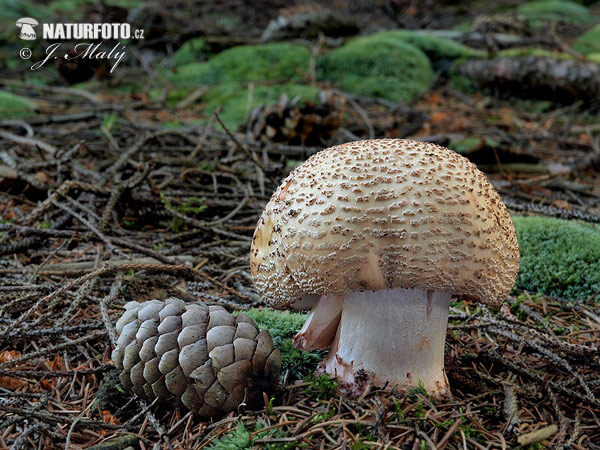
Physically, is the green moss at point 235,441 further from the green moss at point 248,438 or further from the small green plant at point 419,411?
the small green plant at point 419,411

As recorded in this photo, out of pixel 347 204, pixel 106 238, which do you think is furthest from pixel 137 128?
pixel 347 204

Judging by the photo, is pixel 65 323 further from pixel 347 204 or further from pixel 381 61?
pixel 381 61

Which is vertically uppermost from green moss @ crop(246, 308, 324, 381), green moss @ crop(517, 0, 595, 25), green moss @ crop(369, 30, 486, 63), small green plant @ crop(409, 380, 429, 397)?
green moss @ crop(517, 0, 595, 25)

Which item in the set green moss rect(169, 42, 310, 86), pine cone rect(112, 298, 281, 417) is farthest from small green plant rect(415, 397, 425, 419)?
green moss rect(169, 42, 310, 86)

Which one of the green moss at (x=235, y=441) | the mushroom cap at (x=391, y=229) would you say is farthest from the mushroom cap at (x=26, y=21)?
the green moss at (x=235, y=441)

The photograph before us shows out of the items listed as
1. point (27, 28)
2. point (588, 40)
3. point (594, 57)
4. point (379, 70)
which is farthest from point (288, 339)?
point (588, 40)

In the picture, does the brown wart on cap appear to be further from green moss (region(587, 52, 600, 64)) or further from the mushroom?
the mushroom

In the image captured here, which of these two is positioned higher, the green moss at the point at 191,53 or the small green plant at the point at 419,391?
the green moss at the point at 191,53
